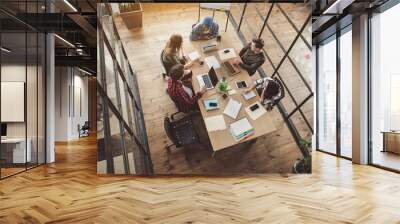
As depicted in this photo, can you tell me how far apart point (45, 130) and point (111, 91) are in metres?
2.64

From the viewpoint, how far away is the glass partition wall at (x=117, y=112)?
6.27 metres

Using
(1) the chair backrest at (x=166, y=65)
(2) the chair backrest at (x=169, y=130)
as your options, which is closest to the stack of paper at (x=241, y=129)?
(2) the chair backrest at (x=169, y=130)

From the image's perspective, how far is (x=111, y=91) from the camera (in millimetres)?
6328

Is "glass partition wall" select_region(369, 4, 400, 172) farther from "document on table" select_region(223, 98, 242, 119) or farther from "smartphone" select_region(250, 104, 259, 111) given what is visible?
"document on table" select_region(223, 98, 242, 119)

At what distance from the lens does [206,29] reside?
6.39 m

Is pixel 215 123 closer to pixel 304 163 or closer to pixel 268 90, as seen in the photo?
pixel 268 90

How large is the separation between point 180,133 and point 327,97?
5521 mm

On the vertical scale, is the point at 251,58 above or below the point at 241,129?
above

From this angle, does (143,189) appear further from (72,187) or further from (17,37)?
(17,37)

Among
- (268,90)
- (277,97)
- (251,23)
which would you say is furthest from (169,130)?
(251,23)

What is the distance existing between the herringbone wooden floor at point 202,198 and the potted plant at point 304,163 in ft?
0.46

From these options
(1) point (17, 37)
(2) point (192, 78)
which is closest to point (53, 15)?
(1) point (17, 37)

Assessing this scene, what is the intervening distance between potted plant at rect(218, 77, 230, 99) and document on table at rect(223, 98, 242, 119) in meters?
0.15

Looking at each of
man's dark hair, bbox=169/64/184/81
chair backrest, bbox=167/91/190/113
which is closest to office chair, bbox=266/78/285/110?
chair backrest, bbox=167/91/190/113
